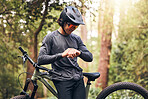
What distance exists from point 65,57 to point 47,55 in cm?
26

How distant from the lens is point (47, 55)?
288 centimetres

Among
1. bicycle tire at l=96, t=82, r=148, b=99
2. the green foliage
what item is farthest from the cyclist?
the green foliage

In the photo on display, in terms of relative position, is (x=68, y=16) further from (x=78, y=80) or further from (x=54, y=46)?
(x=78, y=80)

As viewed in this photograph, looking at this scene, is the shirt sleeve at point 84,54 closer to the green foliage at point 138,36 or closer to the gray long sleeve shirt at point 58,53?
the gray long sleeve shirt at point 58,53

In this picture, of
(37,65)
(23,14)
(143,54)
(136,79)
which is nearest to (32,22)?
(23,14)

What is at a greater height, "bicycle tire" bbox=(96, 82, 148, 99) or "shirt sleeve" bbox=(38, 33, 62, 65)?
"shirt sleeve" bbox=(38, 33, 62, 65)

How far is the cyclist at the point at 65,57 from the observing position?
2928mm

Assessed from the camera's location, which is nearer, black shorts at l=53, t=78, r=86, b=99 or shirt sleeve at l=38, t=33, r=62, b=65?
shirt sleeve at l=38, t=33, r=62, b=65

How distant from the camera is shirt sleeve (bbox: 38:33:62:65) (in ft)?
9.17

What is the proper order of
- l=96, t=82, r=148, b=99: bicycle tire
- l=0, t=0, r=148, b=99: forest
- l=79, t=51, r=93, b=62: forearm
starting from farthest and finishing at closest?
l=0, t=0, r=148, b=99: forest → l=96, t=82, r=148, b=99: bicycle tire → l=79, t=51, r=93, b=62: forearm

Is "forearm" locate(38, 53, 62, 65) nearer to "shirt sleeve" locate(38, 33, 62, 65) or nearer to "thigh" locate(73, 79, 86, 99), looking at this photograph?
"shirt sleeve" locate(38, 33, 62, 65)

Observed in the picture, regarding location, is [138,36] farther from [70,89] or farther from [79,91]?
[70,89]

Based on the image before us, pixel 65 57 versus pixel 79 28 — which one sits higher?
pixel 79 28

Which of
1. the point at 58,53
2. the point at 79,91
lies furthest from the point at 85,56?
the point at 79,91
